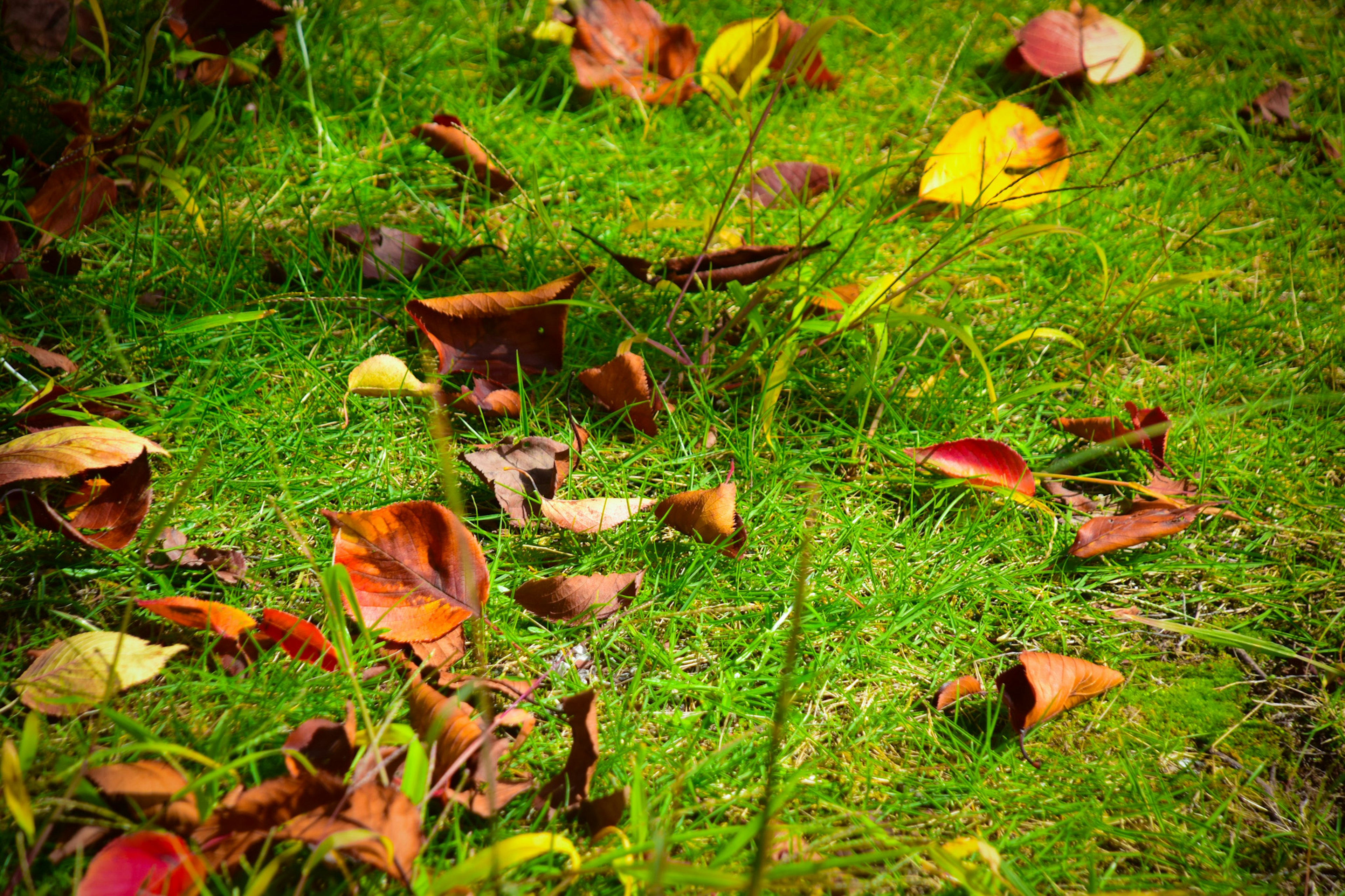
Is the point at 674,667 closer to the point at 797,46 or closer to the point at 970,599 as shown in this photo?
the point at 970,599

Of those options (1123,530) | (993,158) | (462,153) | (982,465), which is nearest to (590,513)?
(982,465)

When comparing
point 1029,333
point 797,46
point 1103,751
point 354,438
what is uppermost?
Result: point 797,46

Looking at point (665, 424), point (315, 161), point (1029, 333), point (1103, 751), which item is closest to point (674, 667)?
point (665, 424)

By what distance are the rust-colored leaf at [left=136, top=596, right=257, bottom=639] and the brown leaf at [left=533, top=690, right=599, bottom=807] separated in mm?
486

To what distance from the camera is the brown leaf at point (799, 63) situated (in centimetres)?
234

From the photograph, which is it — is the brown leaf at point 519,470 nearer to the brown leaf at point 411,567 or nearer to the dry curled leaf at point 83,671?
the brown leaf at point 411,567

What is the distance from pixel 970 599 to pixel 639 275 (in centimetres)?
85

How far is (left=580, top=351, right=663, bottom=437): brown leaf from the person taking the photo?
1563 millimetres

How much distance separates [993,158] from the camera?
206 cm

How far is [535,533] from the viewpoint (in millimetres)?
1435

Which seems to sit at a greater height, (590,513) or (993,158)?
(993,158)

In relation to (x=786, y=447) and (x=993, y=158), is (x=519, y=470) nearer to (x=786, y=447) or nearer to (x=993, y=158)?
(x=786, y=447)

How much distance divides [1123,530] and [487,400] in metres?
1.16

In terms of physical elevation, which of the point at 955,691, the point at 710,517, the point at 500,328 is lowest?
the point at 955,691
